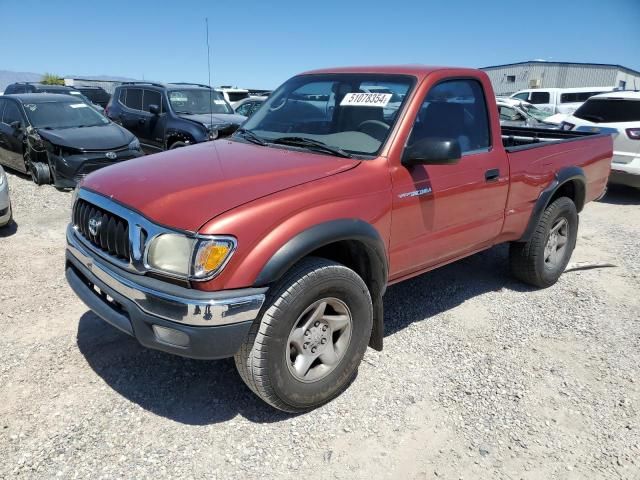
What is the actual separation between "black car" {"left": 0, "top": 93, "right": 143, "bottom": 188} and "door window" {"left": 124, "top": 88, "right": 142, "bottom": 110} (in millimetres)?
1774

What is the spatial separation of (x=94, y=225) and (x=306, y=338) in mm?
1308

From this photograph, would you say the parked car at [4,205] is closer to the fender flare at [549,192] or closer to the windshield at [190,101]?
the windshield at [190,101]

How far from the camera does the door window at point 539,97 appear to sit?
17.2 m

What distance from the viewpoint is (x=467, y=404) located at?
9.65 ft

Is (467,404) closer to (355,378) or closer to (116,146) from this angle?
(355,378)

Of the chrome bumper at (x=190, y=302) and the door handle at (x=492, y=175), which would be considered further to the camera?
the door handle at (x=492, y=175)

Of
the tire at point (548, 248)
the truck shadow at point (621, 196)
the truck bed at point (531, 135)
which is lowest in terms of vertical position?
the truck shadow at point (621, 196)

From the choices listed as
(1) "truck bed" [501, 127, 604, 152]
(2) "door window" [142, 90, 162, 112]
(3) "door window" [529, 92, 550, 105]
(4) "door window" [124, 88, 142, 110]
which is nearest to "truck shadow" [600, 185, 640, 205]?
(1) "truck bed" [501, 127, 604, 152]

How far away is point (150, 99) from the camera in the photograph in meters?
10.4

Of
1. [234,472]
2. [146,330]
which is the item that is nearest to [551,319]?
[234,472]

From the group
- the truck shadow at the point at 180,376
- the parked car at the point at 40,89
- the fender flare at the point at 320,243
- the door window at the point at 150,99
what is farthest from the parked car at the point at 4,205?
the parked car at the point at 40,89

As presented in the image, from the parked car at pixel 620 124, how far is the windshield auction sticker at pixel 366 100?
18.5 ft

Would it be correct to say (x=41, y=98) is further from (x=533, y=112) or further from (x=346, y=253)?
(x=533, y=112)

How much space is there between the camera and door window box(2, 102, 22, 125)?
8539mm
